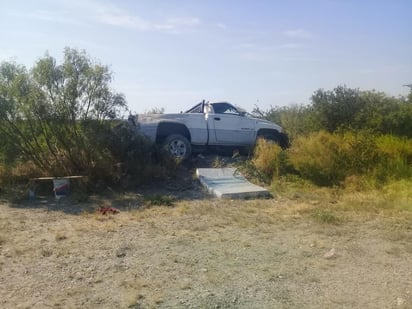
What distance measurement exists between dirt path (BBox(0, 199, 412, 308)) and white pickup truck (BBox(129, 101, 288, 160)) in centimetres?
461

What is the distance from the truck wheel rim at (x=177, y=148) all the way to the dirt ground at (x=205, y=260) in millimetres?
4119

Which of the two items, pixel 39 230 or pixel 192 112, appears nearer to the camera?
pixel 39 230

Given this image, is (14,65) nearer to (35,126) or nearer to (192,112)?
(35,126)

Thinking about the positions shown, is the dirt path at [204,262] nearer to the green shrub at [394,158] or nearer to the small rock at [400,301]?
the small rock at [400,301]

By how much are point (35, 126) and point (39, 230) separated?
435 cm

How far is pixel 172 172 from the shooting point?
38.8 feet

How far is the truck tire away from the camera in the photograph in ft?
41.4

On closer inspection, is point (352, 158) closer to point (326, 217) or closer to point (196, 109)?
point (326, 217)

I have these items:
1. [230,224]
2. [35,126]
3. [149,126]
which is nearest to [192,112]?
[149,126]

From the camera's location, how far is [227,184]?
10750 mm

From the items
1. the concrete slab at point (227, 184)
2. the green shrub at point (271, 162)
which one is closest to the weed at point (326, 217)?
the concrete slab at point (227, 184)

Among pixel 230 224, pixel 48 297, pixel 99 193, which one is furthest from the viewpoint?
pixel 99 193

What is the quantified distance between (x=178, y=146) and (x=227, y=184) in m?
2.55

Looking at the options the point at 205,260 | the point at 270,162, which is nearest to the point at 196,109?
the point at 270,162
